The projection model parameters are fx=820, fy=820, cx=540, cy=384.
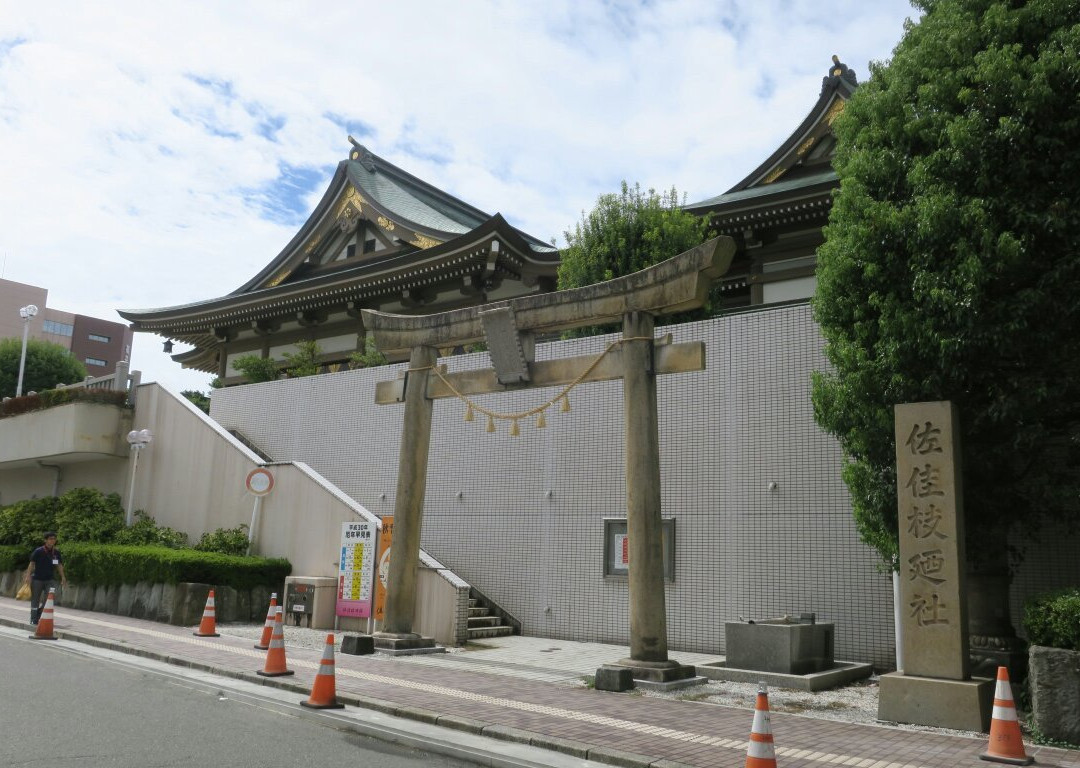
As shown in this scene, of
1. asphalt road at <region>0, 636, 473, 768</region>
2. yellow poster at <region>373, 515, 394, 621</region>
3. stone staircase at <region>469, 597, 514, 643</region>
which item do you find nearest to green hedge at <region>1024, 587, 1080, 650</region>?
asphalt road at <region>0, 636, 473, 768</region>

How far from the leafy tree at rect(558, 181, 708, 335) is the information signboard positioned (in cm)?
565

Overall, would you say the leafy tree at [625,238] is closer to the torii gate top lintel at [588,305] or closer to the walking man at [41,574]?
the torii gate top lintel at [588,305]

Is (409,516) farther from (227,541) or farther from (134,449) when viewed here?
(134,449)

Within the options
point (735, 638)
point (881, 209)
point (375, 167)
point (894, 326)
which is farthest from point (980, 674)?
point (375, 167)

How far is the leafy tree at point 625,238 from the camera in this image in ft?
48.8

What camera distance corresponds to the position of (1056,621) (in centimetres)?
678

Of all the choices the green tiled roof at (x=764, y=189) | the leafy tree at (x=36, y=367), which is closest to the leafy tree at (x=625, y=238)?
the green tiled roof at (x=764, y=189)

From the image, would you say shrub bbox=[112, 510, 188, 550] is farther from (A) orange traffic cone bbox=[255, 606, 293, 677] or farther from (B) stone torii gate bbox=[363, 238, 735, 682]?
(A) orange traffic cone bbox=[255, 606, 293, 677]

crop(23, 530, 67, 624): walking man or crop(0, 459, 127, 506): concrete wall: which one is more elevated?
crop(0, 459, 127, 506): concrete wall

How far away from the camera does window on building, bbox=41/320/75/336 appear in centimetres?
7406

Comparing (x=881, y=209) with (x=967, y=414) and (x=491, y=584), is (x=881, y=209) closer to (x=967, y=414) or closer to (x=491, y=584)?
(x=967, y=414)

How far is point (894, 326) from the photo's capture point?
27.3 feet

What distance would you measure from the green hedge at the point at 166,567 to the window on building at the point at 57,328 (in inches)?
2670

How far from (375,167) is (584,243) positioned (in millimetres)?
12564
